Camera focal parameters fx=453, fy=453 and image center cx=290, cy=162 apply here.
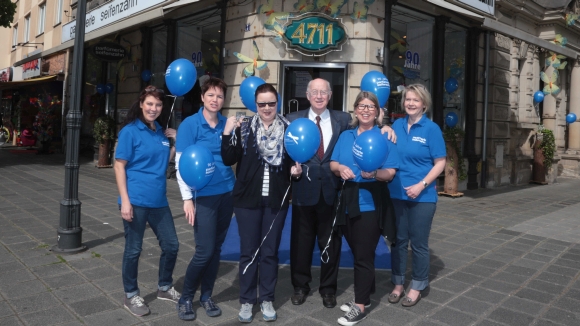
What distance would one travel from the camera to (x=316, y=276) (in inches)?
177

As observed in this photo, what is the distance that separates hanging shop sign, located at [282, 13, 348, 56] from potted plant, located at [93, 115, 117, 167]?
6.86m

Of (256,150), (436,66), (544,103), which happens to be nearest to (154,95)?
(256,150)

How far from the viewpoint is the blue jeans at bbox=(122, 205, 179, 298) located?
3.36 m

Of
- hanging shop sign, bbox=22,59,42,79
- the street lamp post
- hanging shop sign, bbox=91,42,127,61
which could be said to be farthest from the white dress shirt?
hanging shop sign, bbox=22,59,42,79

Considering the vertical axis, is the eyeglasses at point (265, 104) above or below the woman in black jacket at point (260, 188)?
above

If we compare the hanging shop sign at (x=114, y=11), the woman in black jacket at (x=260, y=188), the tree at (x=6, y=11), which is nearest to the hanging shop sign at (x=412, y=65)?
the hanging shop sign at (x=114, y=11)

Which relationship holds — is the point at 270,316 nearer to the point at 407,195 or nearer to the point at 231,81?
the point at 407,195

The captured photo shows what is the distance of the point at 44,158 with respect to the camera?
614 inches

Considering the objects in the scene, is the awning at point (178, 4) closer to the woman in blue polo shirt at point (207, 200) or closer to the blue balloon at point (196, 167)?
the woman in blue polo shirt at point (207, 200)

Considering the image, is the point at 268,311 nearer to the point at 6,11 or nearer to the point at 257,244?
the point at 257,244

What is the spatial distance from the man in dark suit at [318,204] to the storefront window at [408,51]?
6.03m

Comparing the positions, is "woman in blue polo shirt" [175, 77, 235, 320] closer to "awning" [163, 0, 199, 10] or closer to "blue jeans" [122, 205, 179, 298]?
"blue jeans" [122, 205, 179, 298]

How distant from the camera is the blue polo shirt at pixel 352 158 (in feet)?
11.3

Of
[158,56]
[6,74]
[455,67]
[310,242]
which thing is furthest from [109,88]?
[6,74]
